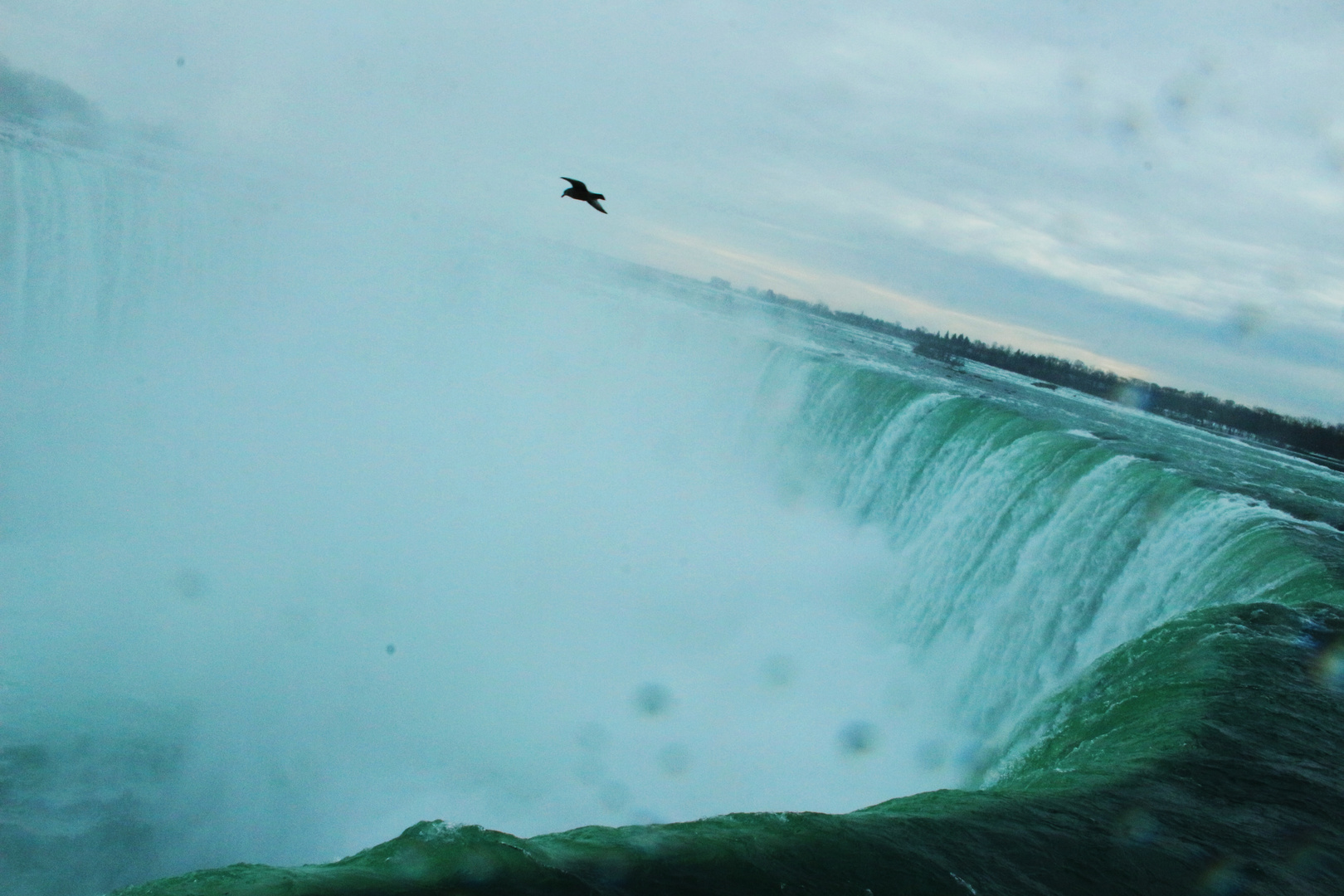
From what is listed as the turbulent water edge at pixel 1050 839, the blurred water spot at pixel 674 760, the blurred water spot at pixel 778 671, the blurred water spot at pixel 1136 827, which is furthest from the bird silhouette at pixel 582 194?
the blurred water spot at pixel 778 671

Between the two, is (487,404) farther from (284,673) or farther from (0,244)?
(284,673)

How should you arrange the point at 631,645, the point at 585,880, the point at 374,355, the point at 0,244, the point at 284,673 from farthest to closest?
the point at 374,355 < the point at 0,244 < the point at 631,645 < the point at 284,673 < the point at 585,880

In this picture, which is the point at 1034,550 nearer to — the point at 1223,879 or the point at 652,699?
the point at 652,699

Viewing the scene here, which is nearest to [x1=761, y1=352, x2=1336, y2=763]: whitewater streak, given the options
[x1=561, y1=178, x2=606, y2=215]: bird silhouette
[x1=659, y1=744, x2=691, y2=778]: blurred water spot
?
[x1=659, y1=744, x2=691, y2=778]: blurred water spot

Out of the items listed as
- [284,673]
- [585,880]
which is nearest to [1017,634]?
[585,880]

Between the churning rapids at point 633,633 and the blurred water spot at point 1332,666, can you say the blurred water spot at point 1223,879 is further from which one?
the blurred water spot at point 1332,666

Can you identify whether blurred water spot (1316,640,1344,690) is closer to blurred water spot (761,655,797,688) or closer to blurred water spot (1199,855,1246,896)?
blurred water spot (1199,855,1246,896)
